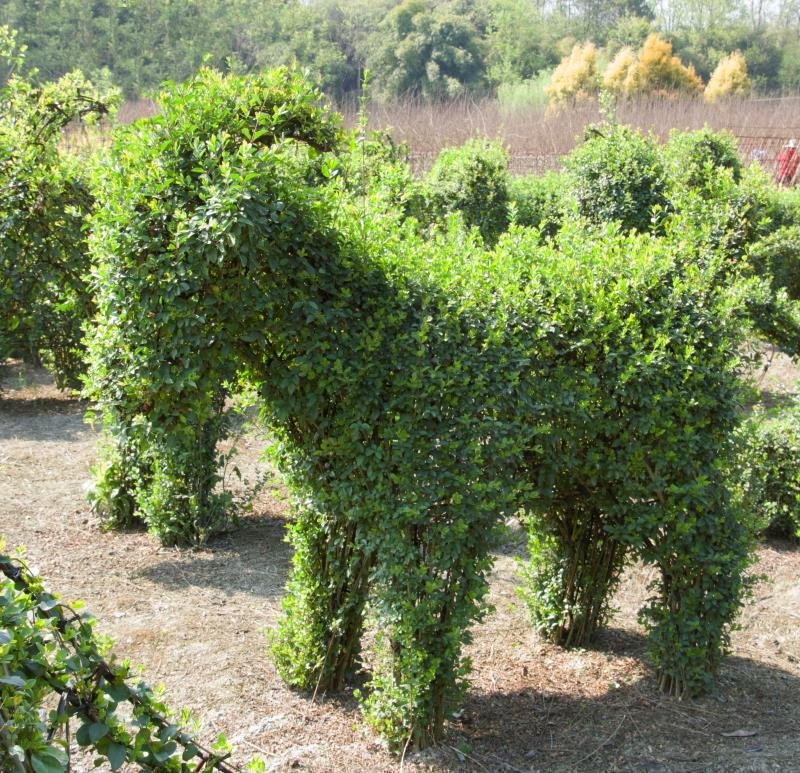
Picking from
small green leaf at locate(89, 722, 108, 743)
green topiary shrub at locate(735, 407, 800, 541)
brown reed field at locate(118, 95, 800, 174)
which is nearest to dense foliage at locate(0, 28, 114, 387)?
green topiary shrub at locate(735, 407, 800, 541)

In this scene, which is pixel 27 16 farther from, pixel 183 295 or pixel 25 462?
pixel 183 295

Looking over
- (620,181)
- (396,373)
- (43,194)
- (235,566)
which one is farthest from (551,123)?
(396,373)

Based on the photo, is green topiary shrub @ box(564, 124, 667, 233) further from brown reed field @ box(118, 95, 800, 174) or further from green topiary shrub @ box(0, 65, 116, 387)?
brown reed field @ box(118, 95, 800, 174)

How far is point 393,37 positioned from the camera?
40719 mm

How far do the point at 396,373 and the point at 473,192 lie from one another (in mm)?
8367

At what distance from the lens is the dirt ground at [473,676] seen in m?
3.70

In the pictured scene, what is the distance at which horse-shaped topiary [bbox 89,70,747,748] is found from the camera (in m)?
3.20

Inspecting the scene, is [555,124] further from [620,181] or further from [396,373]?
[396,373]

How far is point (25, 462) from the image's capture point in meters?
7.36

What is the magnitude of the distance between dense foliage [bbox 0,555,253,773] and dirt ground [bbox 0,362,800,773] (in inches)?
84.9

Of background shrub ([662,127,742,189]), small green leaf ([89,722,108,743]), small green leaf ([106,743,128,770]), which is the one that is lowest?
small green leaf ([106,743,128,770])

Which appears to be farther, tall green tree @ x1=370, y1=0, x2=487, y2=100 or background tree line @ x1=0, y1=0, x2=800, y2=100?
tall green tree @ x1=370, y1=0, x2=487, y2=100

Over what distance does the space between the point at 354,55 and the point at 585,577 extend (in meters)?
41.8

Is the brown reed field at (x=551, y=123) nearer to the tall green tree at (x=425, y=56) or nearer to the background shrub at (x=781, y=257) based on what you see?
the tall green tree at (x=425, y=56)
